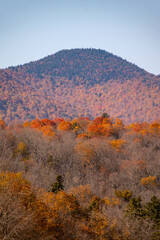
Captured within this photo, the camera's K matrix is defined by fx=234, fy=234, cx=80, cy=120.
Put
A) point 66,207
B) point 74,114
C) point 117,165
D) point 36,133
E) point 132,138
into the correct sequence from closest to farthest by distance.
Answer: point 66,207 < point 117,165 < point 36,133 < point 132,138 < point 74,114

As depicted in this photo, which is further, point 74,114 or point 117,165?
point 74,114

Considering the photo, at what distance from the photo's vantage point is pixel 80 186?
32719 millimetres

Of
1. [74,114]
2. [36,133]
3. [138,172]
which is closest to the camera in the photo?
[138,172]

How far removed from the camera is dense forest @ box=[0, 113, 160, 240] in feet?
54.1

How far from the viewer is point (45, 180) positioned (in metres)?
35.8

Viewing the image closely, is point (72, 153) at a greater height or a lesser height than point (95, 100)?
lesser

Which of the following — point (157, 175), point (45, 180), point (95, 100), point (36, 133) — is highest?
point (95, 100)

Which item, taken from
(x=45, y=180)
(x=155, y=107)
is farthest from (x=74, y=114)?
(x=45, y=180)

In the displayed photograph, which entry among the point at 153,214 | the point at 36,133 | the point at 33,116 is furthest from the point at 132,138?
the point at 33,116

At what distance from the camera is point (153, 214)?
23922 millimetres

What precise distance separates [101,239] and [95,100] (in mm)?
170254

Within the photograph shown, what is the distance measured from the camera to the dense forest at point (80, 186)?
1650 centimetres

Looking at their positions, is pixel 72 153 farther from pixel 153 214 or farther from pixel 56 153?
pixel 153 214

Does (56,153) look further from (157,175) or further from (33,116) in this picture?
(33,116)
